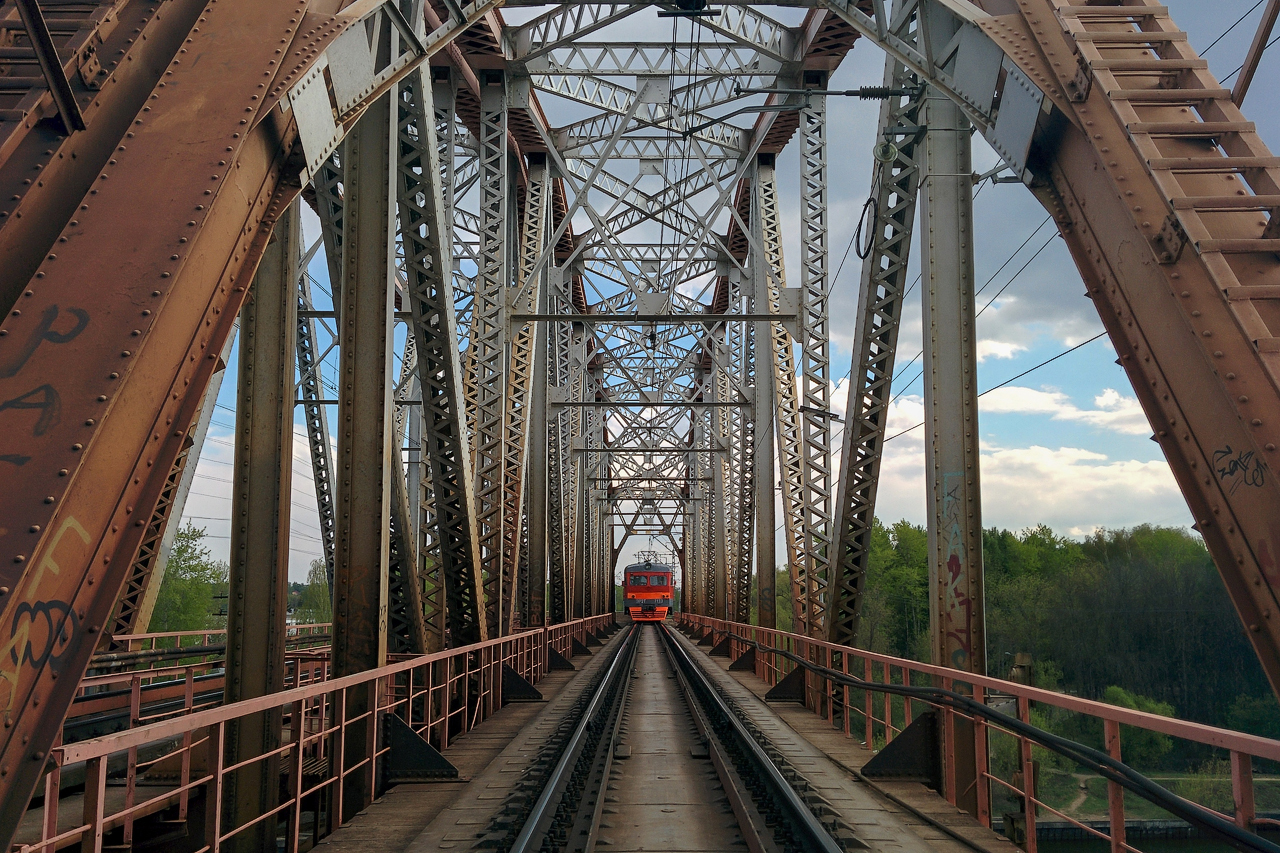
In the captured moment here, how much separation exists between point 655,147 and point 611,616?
104 feet

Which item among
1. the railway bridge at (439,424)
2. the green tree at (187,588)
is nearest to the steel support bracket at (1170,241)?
the railway bridge at (439,424)

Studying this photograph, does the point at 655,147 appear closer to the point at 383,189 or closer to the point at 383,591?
the point at 383,189

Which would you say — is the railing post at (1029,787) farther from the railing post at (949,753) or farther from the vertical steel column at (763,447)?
the vertical steel column at (763,447)

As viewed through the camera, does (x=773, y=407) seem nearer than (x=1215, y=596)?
Yes

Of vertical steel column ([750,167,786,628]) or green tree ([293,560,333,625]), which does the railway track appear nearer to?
vertical steel column ([750,167,786,628])

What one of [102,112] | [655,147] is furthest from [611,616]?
[102,112]

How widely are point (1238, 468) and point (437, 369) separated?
723 cm

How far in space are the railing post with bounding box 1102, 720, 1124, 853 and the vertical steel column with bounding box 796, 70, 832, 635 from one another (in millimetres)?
9229

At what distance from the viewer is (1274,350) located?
3441 millimetres

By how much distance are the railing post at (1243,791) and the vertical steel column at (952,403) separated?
3514 mm

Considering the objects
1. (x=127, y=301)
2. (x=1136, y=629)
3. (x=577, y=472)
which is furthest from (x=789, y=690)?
(x=1136, y=629)

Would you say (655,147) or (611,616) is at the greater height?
(655,147)

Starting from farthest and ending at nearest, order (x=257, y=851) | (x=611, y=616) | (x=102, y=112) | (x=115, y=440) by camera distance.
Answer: (x=611, y=616) < (x=257, y=851) < (x=102, y=112) < (x=115, y=440)

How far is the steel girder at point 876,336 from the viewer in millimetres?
8609
